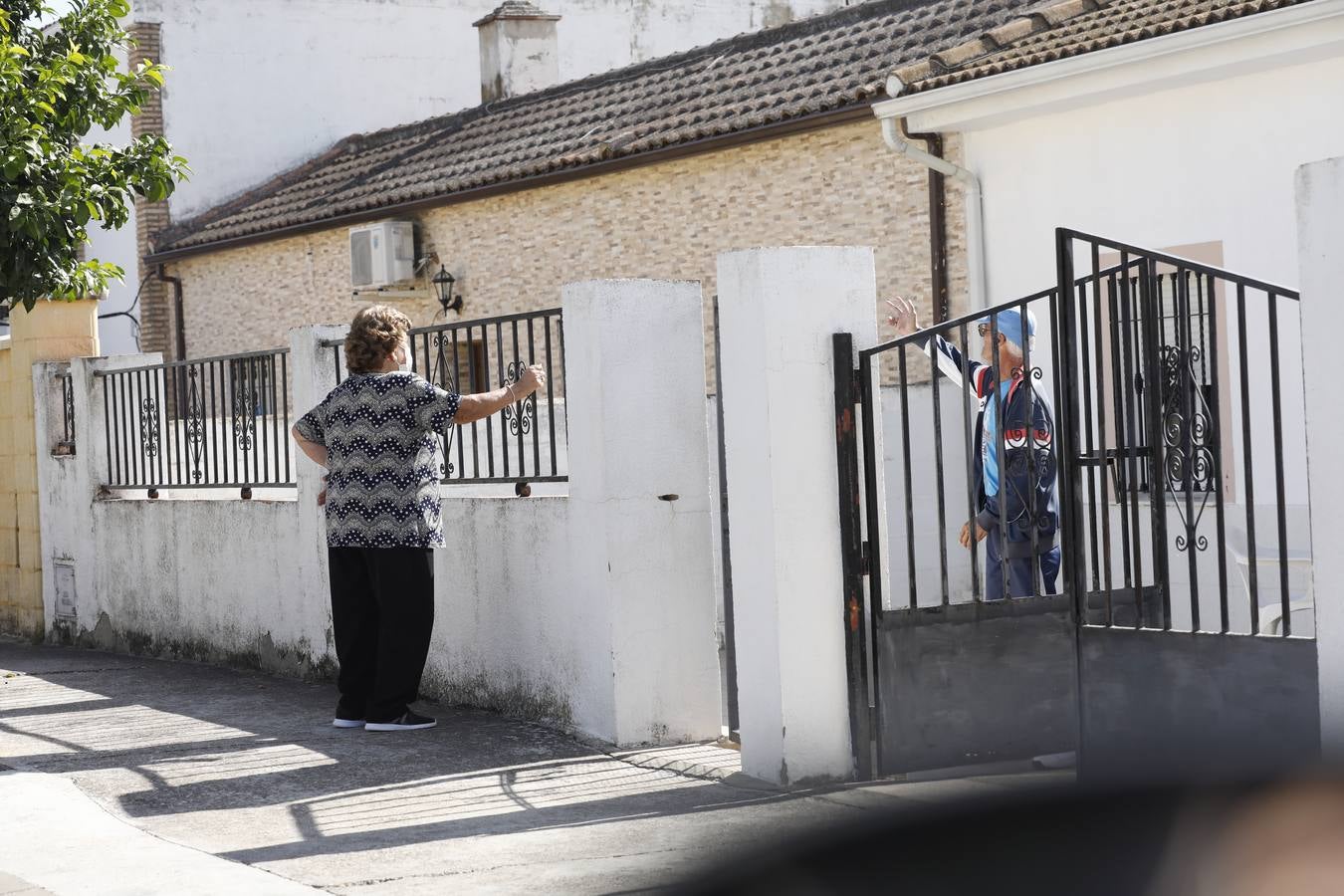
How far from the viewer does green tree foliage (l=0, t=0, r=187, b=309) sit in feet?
29.2

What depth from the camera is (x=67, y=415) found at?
465 inches

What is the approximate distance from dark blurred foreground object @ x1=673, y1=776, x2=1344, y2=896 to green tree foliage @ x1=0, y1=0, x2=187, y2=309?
25.3 feet

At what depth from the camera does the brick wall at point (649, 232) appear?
44.1 ft

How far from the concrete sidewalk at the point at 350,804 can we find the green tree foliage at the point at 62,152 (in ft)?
8.05

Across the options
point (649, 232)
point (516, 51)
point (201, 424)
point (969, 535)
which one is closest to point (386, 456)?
point (969, 535)

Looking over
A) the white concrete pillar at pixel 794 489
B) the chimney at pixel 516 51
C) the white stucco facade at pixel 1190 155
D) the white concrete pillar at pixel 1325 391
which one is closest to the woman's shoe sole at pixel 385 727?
the white concrete pillar at pixel 794 489

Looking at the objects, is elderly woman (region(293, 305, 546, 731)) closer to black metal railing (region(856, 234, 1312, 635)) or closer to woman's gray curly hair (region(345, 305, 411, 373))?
woman's gray curly hair (region(345, 305, 411, 373))

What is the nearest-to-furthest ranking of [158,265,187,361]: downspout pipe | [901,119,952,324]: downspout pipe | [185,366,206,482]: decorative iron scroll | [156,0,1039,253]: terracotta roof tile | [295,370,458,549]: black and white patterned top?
[295,370,458,549]: black and white patterned top < [185,366,206,482]: decorative iron scroll < [901,119,952,324]: downspout pipe < [156,0,1039,253]: terracotta roof tile < [158,265,187,361]: downspout pipe

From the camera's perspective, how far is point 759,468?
250 inches

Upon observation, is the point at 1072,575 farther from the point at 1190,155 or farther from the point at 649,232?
Result: the point at 649,232

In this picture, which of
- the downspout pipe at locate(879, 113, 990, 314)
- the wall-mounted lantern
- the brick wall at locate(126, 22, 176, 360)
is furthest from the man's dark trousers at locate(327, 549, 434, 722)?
the brick wall at locate(126, 22, 176, 360)

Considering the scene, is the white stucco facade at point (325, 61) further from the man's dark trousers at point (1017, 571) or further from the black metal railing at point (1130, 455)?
the man's dark trousers at point (1017, 571)

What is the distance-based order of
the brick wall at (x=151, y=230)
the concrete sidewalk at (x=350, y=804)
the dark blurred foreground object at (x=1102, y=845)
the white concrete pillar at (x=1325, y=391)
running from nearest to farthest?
the dark blurred foreground object at (x=1102, y=845)
the white concrete pillar at (x=1325, y=391)
the concrete sidewalk at (x=350, y=804)
the brick wall at (x=151, y=230)

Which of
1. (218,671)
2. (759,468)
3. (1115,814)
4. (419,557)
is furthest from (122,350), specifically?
(1115,814)
